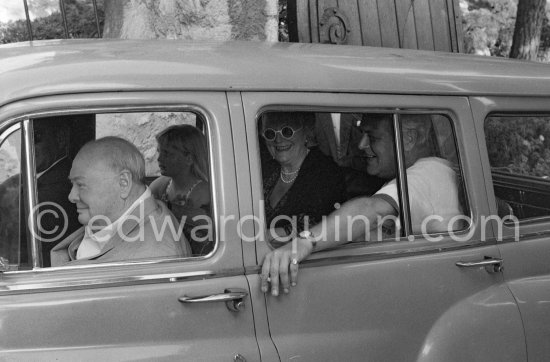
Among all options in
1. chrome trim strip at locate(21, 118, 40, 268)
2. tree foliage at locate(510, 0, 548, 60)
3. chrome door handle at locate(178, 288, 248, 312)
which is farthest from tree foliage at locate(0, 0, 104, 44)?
chrome door handle at locate(178, 288, 248, 312)

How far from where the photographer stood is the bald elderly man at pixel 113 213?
108 inches

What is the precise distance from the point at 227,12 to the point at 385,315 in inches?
125

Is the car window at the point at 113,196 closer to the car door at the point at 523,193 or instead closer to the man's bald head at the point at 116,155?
the man's bald head at the point at 116,155

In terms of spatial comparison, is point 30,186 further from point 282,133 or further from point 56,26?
point 56,26

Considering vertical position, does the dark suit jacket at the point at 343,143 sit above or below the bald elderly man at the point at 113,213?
above

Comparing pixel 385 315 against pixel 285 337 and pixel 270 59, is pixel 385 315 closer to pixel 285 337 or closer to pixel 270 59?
pixel 285 337

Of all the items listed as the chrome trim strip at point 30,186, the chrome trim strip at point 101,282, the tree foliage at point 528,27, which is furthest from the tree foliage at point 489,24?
the chrome trim strip at point 30,186

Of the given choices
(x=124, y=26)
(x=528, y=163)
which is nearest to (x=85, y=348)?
(x=528, y=163)

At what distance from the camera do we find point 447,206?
3.23 m

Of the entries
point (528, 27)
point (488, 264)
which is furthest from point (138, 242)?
point (528, 27)

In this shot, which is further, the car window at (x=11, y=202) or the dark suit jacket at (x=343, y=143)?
the dark suit jacket at (x=343, y=143)

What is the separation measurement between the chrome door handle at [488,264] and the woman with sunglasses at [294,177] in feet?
1.72

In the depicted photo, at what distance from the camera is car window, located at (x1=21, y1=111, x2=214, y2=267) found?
8.66 ft

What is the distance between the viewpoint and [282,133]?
3.08 metres
